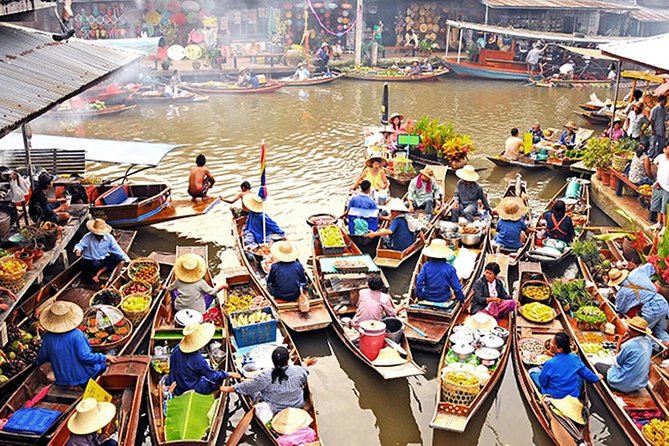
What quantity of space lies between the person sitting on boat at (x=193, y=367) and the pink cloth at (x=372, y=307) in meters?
2.21

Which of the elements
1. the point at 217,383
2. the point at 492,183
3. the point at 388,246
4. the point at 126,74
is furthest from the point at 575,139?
the point at 126,74

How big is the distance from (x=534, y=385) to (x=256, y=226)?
593 cm

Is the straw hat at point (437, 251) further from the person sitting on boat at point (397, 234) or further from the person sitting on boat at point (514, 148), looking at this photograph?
→ the person sitting on boat at point (514, 148)

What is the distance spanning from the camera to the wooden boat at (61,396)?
22.1ft

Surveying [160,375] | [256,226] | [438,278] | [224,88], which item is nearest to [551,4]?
[224,88]

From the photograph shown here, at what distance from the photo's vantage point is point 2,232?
33.3 feet

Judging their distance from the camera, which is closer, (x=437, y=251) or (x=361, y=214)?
(x=437, y=251)

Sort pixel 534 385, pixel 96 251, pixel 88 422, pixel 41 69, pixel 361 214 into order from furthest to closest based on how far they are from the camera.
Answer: pixel 361 214 < pixel 96 251 < pixel 41 69 < pixel 534 385 < pixel 88 422

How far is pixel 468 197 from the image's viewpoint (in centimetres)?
1285

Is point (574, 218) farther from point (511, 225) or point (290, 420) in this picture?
point (290, 420)

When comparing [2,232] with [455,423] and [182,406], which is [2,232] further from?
[455,423]

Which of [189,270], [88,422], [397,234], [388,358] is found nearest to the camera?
[88,422]

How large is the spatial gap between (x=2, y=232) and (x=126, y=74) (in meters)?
18.0

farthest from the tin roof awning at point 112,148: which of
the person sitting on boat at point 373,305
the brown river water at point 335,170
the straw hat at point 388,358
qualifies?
the straw hat at point 388,358
